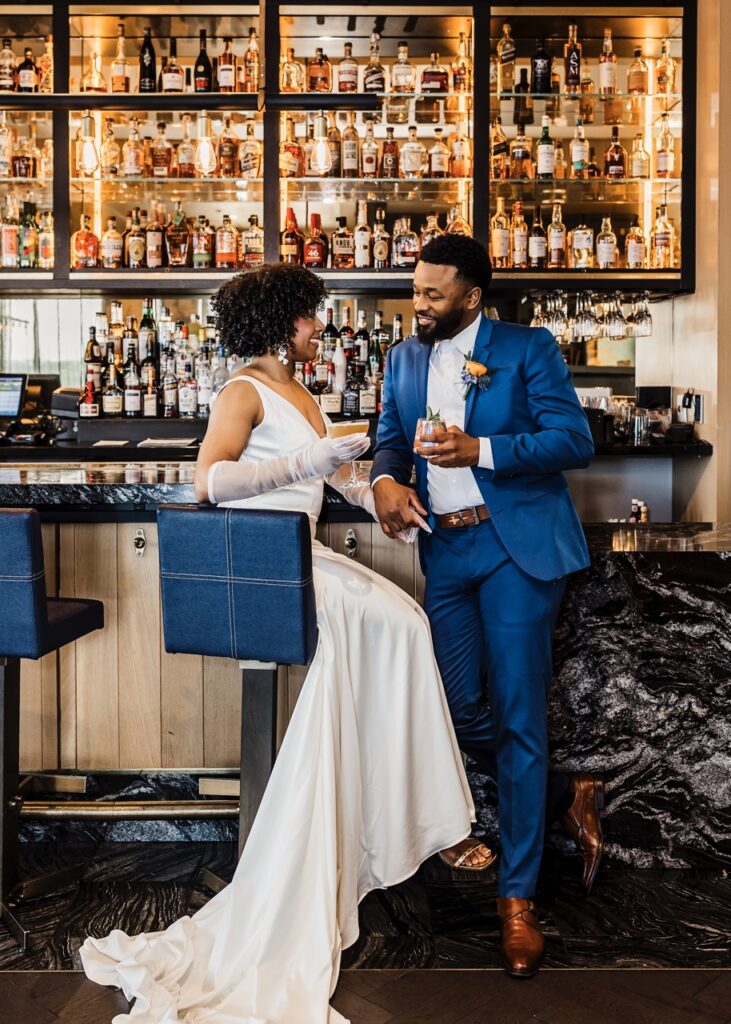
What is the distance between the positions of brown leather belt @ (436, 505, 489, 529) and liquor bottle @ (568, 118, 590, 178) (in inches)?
118

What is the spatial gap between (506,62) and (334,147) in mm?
886

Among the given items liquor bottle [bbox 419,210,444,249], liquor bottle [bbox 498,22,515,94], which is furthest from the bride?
liquor bottle [bbox 498,22,515,94]

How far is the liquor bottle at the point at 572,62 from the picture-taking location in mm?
5000

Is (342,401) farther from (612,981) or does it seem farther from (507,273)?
(612,981)

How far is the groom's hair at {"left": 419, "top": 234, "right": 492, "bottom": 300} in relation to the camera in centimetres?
255

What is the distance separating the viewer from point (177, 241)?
517 cm

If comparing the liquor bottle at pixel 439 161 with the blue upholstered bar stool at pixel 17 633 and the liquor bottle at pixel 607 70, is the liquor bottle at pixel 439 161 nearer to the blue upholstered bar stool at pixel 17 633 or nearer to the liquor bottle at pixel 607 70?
the liquor bottle at pixel 607 70

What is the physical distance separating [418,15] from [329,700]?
12.2 feet

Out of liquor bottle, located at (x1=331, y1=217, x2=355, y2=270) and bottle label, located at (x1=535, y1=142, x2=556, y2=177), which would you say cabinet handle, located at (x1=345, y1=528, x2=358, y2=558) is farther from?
bottle label, located at (x1=535, y1=142, x2=556, y2=177)

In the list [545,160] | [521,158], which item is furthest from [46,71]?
[545,160]

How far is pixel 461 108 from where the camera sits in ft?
16.5

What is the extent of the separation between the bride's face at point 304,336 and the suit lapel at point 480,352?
411 mm

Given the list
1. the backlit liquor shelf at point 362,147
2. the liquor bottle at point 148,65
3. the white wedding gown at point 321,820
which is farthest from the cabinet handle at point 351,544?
the liquor bottle at point 148,65

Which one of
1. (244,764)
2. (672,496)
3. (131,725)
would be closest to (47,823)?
(131,725)
